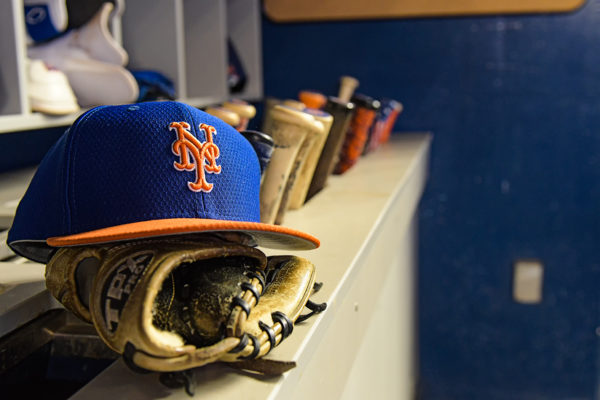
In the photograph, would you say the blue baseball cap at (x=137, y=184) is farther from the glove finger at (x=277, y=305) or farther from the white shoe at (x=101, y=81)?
the white shoe at (x=101, y=81)

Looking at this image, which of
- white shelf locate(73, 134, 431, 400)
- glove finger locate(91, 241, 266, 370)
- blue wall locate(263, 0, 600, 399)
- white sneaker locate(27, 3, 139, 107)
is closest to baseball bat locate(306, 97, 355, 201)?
white shelf locate(73, 134, 431, 400)

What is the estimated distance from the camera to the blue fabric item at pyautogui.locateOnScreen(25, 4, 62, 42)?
1.27 m

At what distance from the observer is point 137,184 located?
531 millimetres

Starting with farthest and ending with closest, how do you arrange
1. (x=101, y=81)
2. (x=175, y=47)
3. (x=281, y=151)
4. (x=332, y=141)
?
(x=175, y=47)
(x=101, y=81)
(x=332, y=141)
(x=281, y=151)

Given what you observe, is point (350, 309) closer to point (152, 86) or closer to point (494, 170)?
point (152, 86)

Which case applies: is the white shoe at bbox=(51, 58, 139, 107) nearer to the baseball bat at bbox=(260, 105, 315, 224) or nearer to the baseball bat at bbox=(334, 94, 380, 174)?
the baseball bat at bbox=(334, 94, 380, 174)

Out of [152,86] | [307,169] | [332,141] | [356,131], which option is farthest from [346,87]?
[307,169]

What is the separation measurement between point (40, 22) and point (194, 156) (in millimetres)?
888

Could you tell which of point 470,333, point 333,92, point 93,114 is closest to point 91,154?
point 93,114

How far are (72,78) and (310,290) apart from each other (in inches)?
39.1

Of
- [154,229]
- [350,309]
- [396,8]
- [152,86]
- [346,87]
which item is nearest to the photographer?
[154,229]

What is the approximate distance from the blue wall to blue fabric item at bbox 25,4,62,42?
1.31m

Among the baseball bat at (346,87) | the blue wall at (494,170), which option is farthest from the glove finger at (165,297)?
the blue wall at (494,170)

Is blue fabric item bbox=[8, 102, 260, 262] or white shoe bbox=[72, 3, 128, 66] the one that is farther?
white shoe bbox=[72, 3, 128, 66]
